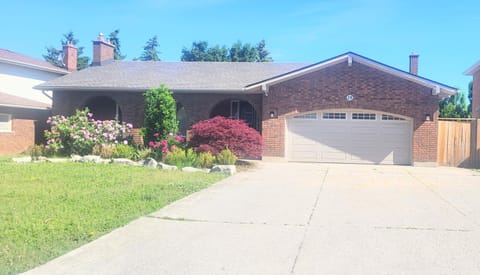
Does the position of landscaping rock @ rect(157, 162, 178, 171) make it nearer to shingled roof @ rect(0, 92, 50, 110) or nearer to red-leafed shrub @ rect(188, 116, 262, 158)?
red-leafed shrub @ rect(188, 116, 262, 158)

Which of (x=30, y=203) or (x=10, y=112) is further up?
(x=10, y=112)

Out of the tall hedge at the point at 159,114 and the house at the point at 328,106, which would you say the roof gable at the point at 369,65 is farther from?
the tall hedge at the point at 159,114

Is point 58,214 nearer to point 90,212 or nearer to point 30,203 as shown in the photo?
point 90,212

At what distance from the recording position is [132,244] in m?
6.24

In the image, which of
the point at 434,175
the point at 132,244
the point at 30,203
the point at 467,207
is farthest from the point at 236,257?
the point at 434,175

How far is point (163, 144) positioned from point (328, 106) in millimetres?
6998

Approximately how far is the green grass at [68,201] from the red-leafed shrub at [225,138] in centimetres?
271

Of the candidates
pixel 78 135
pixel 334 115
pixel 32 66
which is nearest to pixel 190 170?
pixel 78 135

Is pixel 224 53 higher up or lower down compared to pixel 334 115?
higher up

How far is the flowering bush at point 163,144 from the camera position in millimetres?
16984

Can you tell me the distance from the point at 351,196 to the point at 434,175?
615cm

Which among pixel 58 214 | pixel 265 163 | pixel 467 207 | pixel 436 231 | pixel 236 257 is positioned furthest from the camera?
pixel 265 163

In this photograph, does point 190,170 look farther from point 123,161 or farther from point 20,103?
point 20,103

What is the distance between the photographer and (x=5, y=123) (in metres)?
20.9
